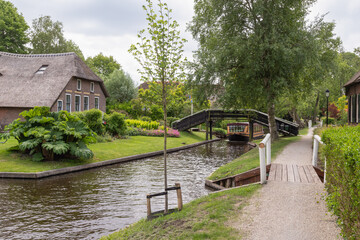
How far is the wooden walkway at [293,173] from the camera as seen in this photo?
9509mm

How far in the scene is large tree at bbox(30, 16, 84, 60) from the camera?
2014 inches

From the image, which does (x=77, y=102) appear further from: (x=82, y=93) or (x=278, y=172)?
(x=278, y=172)

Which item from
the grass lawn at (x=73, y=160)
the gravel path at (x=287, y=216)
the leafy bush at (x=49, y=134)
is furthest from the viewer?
the leafy bush at (x=49, y=134)

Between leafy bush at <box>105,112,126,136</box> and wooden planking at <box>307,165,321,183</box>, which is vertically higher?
leafy bush at <box>105,112,126,136</box>

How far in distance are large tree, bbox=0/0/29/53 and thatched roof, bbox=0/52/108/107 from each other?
9965 millimetres

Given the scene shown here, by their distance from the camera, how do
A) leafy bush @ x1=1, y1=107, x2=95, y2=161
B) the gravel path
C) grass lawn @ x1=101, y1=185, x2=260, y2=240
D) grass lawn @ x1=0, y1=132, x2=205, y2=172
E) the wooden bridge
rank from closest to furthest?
1. the gravel path
2. grass lawn @ x1=101, y1=185, x2=260, y2=240
3. grass lawn @ x1=0, y1=132, x2=205, y2=172
4. leafy bush @ x1=1, y1=107, x2=95, y2=161
5. the wooden bridge

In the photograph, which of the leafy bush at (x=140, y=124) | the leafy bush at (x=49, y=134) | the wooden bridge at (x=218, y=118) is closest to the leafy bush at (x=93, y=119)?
the leafy bush at (x=49, y=134)

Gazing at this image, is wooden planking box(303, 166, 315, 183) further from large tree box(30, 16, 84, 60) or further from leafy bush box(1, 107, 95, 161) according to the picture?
large tree box(30, 16, 84, 60)

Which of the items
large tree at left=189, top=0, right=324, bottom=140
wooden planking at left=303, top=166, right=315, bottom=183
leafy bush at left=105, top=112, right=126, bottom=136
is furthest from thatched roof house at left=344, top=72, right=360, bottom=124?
leafy bush at left=105, top=112, right=126, bottom=136

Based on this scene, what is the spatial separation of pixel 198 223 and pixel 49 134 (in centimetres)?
1142

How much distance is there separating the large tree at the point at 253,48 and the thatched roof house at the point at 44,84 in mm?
17869

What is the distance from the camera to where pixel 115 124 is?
26.5 m

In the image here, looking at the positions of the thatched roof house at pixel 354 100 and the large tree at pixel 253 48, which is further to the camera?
the thatched roof house at pixel 354 100

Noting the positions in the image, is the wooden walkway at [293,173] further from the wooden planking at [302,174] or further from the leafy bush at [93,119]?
the leafy bush at [93,119]
